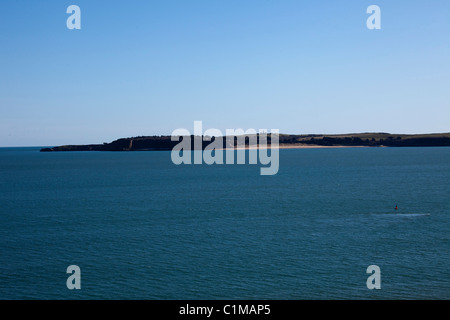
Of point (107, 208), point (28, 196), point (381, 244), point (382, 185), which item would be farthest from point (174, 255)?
point (382, 185)

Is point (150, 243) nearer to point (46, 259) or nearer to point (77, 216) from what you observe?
point (46, 259)

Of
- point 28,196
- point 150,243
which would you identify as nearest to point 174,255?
point 150,243

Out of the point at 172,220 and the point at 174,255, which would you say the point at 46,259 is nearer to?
the point at 174,255

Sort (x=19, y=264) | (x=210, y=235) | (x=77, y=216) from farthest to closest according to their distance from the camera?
1. (x=77, y=216)
2. (x=210, y=235)
3. (x=19, y=264)

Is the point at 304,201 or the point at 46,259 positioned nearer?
the point at 46,259

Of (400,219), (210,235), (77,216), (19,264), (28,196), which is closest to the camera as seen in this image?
(19,264)
